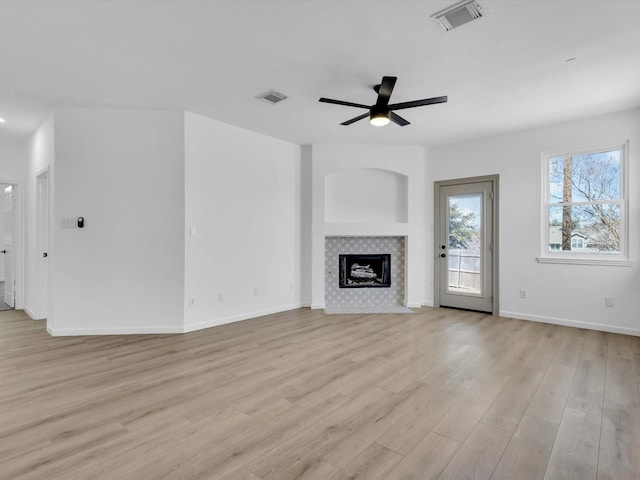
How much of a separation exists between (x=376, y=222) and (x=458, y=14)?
3697mm

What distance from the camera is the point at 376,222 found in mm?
5836

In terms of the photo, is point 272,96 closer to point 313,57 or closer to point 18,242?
point 313,57

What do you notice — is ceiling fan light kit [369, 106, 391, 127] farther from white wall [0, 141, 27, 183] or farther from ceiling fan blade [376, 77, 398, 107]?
white wall [0, 141, 27, 183]

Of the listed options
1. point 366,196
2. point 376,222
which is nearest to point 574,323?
point 376,222

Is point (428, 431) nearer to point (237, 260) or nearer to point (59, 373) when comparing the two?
point (59, 373)

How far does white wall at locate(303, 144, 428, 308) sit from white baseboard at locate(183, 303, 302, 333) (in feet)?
1.55

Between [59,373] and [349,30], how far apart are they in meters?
3.74

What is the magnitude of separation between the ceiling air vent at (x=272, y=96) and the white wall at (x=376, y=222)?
1889 millimetres

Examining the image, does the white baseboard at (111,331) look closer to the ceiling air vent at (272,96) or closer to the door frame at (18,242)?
the door frame at (18,242)

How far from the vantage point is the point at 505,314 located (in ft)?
16.8

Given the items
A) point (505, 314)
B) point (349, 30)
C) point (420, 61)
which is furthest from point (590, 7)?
point (505, 314)

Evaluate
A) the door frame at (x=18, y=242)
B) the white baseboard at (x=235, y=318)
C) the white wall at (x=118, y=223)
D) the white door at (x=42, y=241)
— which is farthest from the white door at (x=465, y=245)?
the door frame at (x=18, y=242)

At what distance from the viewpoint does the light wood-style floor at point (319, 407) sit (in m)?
1.79

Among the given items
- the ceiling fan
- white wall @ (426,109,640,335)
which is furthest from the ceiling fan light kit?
white wall @ (426,109,640,335)
